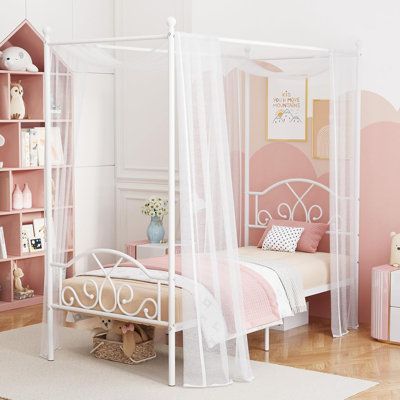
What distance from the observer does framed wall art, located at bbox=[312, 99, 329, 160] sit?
6.99 m

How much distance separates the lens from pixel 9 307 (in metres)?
7.33

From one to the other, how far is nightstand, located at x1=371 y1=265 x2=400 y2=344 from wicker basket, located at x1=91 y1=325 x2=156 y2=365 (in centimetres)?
163

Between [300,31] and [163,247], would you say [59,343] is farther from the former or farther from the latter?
[300,31]

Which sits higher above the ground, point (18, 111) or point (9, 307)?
point (18, 111)

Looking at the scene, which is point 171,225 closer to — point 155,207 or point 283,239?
point 283,239

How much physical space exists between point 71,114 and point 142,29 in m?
2.50

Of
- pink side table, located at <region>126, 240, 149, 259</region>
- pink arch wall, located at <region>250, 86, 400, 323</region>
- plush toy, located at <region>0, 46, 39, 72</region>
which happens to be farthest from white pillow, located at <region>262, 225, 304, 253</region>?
plush toy, located at <region>0, 46, 39, 72</region>

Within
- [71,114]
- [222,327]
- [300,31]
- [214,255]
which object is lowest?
[222,327]

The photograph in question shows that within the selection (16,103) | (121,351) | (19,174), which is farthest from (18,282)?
(121,351)

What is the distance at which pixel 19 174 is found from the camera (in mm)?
7660

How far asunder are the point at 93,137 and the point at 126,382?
131 inches

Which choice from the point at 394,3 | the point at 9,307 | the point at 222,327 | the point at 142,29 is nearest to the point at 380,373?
the point at 222,327

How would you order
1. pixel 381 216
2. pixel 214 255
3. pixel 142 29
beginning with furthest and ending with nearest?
pixel 142 29 < pixel 381 216 < pixel 214 255

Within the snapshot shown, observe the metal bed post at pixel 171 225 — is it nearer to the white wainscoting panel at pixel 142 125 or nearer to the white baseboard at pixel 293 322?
the white baseboard at pixel 293 322
